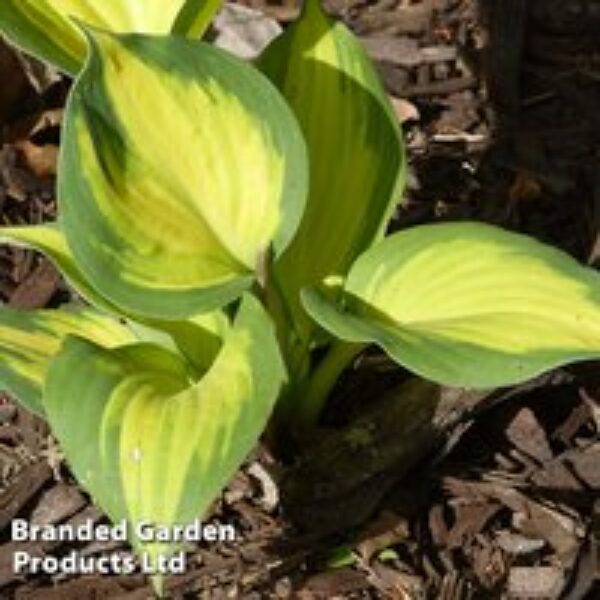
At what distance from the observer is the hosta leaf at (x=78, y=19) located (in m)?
1.53

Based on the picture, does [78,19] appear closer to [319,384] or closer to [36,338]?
[36,338]

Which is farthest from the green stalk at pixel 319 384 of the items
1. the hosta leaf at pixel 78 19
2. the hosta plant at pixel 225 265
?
the hosta leaf at pixel 78 19

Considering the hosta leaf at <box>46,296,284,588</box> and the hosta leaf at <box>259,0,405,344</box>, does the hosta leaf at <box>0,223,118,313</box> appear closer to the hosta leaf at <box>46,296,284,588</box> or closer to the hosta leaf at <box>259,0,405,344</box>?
the hosta leaf at <box>46,296,284,588</box>

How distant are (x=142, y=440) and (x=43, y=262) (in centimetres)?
74

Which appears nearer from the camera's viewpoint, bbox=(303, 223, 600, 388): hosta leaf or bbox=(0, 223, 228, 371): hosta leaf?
bbox=(303, 223, 600, 388): hosta leaf

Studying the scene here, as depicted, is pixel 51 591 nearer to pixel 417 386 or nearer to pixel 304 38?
pixel 417 386

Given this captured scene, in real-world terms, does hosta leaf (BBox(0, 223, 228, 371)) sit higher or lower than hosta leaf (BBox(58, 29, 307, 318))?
lower

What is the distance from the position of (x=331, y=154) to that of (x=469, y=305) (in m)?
0.31

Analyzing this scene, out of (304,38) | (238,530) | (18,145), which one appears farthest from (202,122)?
(18,145)

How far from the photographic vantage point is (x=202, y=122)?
4.84 ft

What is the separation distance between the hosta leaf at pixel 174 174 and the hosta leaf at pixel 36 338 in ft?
0.66

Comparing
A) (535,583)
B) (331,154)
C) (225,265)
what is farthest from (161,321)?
(535,583)

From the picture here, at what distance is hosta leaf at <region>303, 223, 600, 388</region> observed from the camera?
1323 millimetres

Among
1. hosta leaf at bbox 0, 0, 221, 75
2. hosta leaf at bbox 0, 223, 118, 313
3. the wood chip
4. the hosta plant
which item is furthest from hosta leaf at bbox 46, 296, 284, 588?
the wood chip
